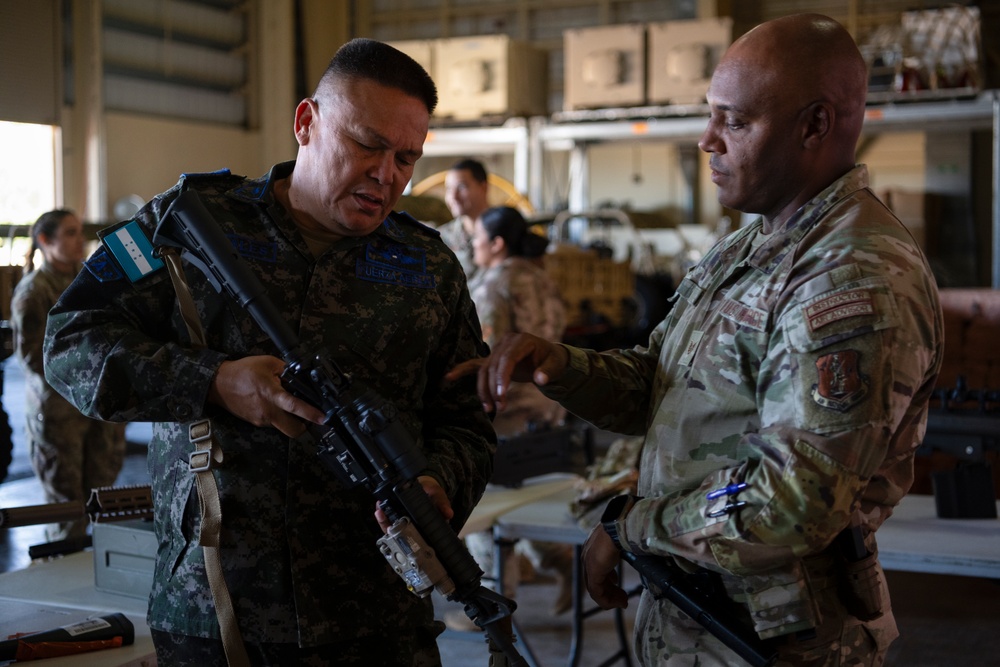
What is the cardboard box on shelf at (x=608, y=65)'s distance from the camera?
10859 millimetres

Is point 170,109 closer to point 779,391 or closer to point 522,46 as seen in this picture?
point 522,46

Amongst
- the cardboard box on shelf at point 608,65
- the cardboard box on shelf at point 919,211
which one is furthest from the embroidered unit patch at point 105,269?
the cardboard box on shelf at point 919,211

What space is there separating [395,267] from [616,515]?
580mm

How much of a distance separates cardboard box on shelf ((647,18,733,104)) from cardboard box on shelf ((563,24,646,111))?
134 mm

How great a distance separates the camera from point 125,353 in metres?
1.62

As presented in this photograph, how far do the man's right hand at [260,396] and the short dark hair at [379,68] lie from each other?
0.54m

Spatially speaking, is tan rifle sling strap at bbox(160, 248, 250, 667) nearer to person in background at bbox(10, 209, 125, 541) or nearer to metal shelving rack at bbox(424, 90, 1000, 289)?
person in background at bbox(10, 209, 125, 541)

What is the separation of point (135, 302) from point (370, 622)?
65 cm

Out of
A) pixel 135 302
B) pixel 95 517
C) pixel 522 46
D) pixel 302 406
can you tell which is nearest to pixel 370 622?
pixel 302 406

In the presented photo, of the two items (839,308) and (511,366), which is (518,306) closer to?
(511,366)

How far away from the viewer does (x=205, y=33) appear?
14.7 metres

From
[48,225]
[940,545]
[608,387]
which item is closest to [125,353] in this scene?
[608,387]

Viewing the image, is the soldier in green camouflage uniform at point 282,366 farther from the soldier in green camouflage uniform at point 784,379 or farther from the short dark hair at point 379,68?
the soldier in green camouflage uniform at point 784,379

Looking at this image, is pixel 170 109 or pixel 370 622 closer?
pixel 370 622
